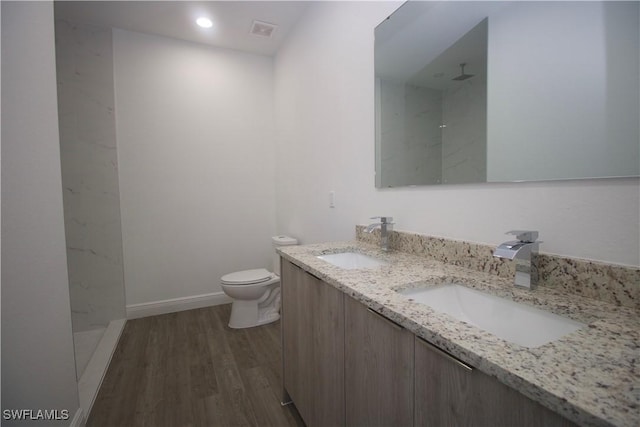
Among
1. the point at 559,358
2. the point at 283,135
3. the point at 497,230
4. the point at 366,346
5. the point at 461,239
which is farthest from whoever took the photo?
the point at 283,135

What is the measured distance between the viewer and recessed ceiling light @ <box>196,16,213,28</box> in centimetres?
237

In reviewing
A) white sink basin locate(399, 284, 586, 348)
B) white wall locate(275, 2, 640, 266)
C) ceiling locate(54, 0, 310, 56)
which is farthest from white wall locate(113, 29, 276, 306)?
white sink basin locate(399, 284, 586, 348)

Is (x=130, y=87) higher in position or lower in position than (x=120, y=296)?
higher

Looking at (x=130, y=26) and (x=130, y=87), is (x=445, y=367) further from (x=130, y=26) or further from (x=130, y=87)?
(x=130, y=26)

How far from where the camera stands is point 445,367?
576 millimetres

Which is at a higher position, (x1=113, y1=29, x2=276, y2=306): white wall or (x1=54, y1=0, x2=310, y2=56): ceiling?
(x1=54, y1=0, x2=310, y2=56): ceiling

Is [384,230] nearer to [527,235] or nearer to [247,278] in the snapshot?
[527,235]

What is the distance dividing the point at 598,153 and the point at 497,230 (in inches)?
13.6

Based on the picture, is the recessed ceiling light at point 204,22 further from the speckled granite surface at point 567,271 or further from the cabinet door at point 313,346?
the speckled granite surface at point 567,271

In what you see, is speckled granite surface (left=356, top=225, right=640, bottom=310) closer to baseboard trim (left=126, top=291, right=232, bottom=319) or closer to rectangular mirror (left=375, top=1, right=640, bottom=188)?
rectangular mirror (left=375, top=1, right=640, bottom=188)

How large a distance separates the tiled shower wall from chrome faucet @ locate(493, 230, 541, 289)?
2984 millimetres

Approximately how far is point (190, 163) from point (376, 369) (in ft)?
8.71

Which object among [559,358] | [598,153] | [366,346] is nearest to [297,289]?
[366,346]

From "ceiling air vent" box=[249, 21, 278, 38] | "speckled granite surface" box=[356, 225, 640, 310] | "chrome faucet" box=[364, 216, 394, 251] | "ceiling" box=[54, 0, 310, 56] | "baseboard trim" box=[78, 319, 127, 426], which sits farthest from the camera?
"ceiling air vent" box=[249, 21, 278, 38]
